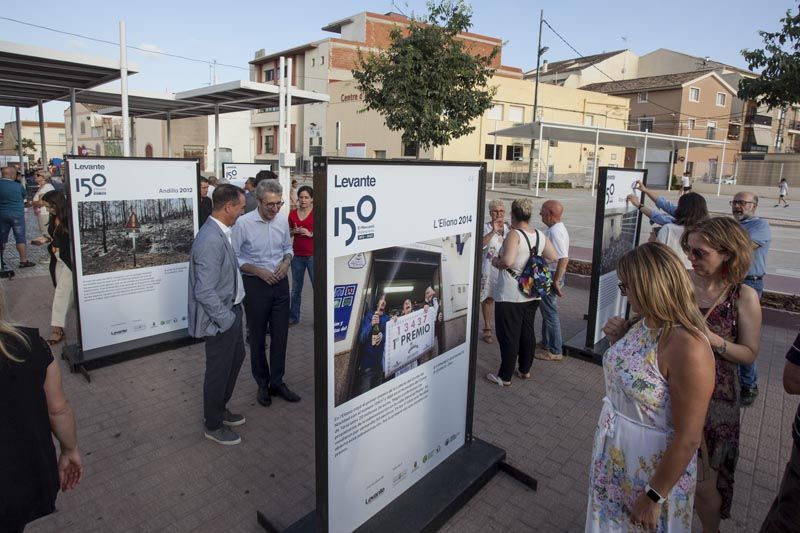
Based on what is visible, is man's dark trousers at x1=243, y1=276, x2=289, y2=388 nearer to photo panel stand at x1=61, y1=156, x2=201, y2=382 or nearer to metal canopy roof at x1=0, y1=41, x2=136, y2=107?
photo panel stand at x1=61, y1=156, x2=201, y2=382

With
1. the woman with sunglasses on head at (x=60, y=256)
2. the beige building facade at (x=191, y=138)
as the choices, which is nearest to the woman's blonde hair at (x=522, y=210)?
the woman with sunglasses on head at (x=60, y=256)

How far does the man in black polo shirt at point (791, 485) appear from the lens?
1.96m

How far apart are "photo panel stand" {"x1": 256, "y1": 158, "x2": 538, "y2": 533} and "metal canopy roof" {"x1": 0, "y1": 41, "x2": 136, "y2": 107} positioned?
292 inches

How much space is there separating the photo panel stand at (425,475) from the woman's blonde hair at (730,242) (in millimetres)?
1224

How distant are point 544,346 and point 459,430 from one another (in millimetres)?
2791

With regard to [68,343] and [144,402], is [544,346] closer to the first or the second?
[144,402]

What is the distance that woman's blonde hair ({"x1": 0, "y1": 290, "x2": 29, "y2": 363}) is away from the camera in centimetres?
165

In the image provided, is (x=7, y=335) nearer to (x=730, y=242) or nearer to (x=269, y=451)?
(x=269, y=451)

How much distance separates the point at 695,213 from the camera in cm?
466

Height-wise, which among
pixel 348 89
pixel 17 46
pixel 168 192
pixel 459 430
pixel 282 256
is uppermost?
pixel 348 89

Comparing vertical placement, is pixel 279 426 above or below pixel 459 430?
below

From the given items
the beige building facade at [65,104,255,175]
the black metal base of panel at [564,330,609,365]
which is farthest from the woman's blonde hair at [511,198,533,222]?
the beige building facade at [65,104,255,175]

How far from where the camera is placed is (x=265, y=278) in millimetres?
4195

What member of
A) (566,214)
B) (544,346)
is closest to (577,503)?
(544,346)
